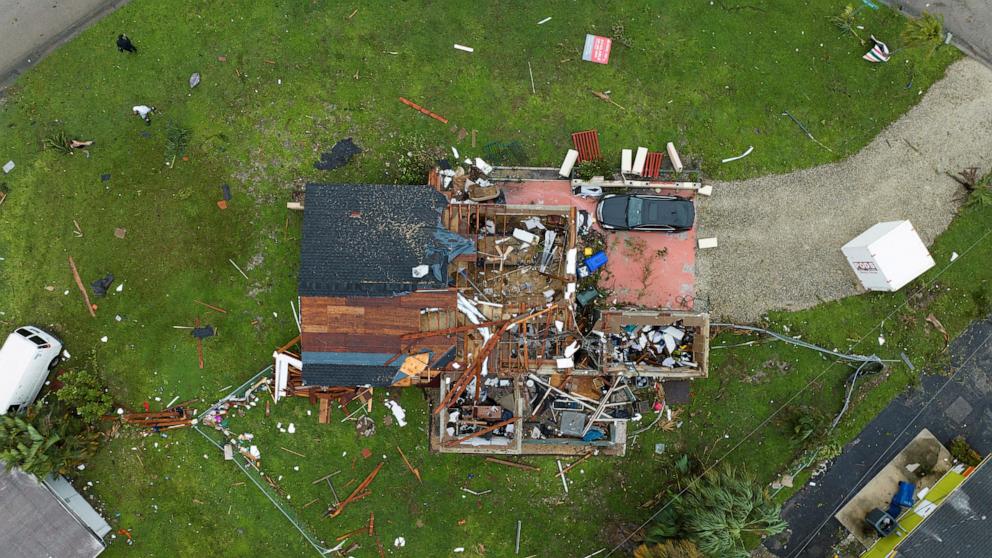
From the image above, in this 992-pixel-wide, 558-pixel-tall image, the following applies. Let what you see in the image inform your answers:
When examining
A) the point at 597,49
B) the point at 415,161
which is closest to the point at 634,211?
the point at 597,49

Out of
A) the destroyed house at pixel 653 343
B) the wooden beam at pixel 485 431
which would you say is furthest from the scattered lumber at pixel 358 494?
the destroyed house at pixel 653 343

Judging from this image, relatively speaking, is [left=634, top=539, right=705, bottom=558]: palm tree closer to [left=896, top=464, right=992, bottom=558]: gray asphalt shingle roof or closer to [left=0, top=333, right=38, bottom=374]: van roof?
[left=896, top=464, right=992, bottom=558]: gray asphalt shingle roof

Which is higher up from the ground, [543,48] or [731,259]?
[543,48]

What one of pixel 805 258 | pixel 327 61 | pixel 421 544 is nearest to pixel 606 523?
pixel 421 544

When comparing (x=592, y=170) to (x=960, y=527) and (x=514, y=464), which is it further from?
(x=960, y=527)

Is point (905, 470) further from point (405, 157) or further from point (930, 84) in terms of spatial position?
point (405, 157)

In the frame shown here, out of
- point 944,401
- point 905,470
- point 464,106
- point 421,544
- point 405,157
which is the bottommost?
point 421,544

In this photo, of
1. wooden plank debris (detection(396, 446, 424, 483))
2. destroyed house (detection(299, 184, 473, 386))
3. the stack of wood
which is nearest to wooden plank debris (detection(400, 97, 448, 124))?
destroyed house (detection(299, 184, 473, 386))
